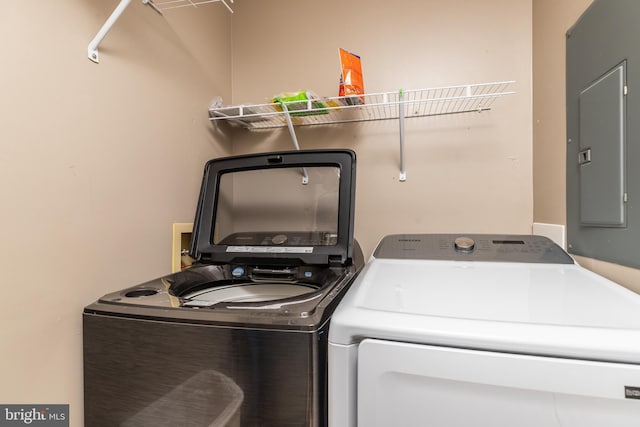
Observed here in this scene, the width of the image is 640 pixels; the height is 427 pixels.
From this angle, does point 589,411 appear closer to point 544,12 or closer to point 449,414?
point 449,414

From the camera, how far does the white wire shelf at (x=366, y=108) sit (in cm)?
140

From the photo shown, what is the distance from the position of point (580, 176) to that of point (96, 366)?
154 centimetres

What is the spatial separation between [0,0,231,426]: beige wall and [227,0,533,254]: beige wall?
612 mm

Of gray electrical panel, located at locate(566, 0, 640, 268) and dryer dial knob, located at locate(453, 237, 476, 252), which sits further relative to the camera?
dryer dial knob, located at locate(453, 237, 476, 252)

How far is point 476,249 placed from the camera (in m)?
1.17

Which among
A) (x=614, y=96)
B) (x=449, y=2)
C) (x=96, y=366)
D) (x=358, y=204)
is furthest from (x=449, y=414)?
(x=449, y=2)

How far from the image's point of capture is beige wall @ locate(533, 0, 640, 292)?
116cm


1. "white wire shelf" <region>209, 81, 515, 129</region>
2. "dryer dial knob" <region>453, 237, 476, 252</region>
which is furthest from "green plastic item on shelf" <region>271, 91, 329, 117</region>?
"dryer dial knob" <region>453, 237, 476, 252</region>

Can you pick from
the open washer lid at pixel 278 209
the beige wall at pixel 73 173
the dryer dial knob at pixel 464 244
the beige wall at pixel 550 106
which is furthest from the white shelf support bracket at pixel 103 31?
the beige wall at pixel 550 106

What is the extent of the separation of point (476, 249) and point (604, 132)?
51cm

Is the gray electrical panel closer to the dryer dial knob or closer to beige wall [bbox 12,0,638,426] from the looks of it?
beige wall [bbox 12,0,638,426]

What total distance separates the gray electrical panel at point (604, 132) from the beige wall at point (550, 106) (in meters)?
0.05
